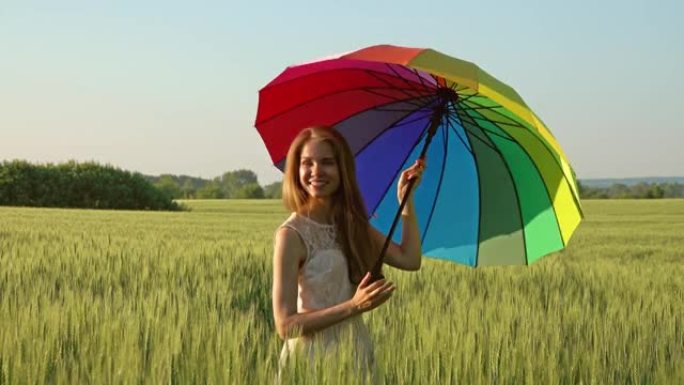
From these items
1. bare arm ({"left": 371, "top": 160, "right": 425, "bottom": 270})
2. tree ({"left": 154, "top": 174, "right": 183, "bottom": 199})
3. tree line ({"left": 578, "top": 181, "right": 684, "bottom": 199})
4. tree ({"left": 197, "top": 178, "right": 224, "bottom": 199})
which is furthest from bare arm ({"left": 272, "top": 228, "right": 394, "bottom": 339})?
Result: tree ({"left": 197, "top": 178, "right": 224, "bottom": 199})

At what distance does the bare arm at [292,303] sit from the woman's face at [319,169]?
18cm

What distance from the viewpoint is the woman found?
265 centimetres

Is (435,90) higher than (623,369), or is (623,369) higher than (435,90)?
(435,90)

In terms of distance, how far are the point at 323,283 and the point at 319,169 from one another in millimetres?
372

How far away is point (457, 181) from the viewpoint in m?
3.98

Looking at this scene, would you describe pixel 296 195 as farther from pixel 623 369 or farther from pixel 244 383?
pixel 623 369

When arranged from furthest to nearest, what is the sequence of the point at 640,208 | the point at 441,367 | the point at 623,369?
the point at 640,208
the point at 623,369
the point at 441,367

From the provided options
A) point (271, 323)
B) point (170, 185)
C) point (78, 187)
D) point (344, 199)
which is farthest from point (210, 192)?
point (344, 199)

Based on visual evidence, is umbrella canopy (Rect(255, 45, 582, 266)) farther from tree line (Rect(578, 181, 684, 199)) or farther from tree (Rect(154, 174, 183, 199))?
tree (Rect(154, 174, 183, 199))

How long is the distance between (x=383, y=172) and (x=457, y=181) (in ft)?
1.26

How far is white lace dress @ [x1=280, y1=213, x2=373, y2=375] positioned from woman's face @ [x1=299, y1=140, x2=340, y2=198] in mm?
108

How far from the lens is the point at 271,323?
4891mm

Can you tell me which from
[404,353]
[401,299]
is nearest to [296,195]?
[404,353]

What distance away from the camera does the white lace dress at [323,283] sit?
2.72 m
